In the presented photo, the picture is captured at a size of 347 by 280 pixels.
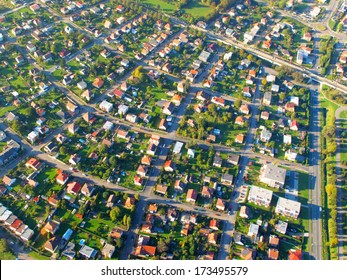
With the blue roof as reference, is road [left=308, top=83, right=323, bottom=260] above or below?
above

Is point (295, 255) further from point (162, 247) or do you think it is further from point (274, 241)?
point (162, 247)

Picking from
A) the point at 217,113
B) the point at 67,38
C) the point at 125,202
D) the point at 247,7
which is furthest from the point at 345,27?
the point at 125,202

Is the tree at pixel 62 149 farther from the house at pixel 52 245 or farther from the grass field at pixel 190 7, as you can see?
the grass field at pixel 190 7

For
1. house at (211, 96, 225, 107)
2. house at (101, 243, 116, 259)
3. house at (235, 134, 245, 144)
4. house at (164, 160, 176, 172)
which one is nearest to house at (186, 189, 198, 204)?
house at (164, 160, 176, 172)

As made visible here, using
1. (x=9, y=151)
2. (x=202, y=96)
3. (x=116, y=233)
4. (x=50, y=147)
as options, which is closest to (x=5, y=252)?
(x=116, y=233)

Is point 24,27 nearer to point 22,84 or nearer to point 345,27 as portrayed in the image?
point 22,84

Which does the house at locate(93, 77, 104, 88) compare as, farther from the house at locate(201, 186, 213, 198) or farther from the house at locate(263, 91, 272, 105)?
the house at locate(263, 91, 272, 105)

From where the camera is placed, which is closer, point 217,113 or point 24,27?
point 217,113
